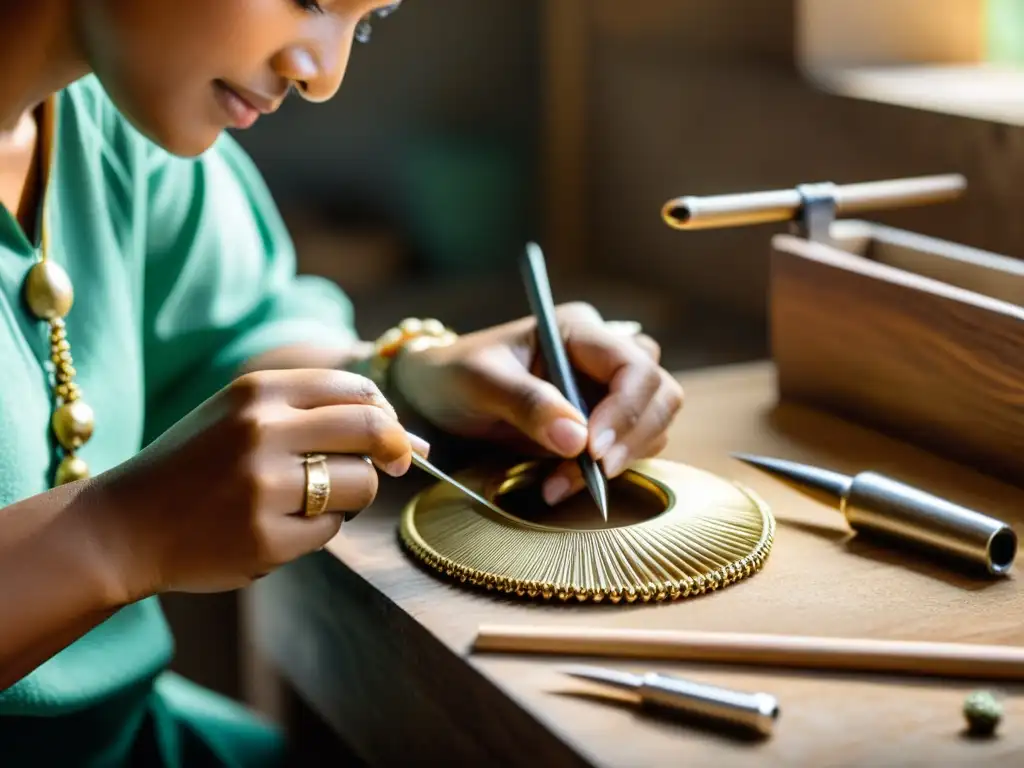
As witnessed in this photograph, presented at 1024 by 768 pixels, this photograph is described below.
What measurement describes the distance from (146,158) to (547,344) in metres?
0.34

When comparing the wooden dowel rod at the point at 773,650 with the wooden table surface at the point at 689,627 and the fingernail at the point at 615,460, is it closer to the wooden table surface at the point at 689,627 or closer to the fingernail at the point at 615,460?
the wooden table surface at the point at 689,627

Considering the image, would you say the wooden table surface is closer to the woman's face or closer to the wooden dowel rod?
the wooden dowel rod

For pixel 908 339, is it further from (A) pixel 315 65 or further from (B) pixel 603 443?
(A) pixel 315 65

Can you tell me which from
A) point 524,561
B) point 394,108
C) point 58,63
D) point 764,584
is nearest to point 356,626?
point 524,561

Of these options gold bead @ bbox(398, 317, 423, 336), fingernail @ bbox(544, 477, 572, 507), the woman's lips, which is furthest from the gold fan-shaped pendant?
the woman's lips

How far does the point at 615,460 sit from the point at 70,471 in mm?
339

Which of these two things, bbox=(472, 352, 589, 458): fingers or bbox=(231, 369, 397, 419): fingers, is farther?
bbox=(472, 352, 589, 458): fingers

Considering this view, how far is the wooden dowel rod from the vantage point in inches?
23.8

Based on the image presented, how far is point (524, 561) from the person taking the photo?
2.34 ft

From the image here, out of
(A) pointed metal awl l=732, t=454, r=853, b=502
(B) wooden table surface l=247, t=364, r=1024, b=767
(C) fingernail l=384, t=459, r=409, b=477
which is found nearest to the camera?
(B) wooden table surface l=247, t=364, r=1024, b=767

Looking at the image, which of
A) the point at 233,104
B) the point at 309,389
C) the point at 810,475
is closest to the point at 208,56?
the point at 233,104

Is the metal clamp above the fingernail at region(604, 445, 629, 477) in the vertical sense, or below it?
above

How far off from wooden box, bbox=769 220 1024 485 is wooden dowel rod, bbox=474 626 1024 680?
10.4 inches

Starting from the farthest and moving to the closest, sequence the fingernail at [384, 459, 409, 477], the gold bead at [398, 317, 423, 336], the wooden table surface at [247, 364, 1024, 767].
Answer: the gold bead at [398, 317, 423, 336] < the fingernail at [384, 459, 409, 477] < the wooden table surface at [247, 364, 1024, 767]
